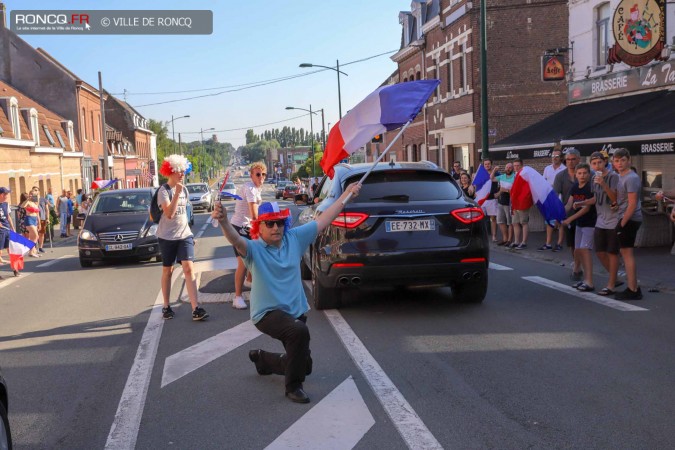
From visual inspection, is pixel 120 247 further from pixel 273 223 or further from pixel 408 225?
pixel 273 223

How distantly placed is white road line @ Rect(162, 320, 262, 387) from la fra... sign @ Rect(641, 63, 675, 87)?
39.6ft

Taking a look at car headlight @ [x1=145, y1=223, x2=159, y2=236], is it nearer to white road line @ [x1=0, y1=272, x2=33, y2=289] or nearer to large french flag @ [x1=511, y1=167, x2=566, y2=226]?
white road line @ [x1=0, y1=272, x2=33, y2=289]

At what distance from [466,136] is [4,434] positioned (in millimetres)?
30485

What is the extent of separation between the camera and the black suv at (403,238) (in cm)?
798

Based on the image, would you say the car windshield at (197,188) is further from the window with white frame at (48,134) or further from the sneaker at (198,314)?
the sneaker at (198,314)

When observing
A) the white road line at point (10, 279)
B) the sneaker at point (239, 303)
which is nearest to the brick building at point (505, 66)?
the white road line at point (10, 279)

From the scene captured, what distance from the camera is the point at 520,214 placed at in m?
15.2

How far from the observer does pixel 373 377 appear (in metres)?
5.84

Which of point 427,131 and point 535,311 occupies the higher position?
point 427,131

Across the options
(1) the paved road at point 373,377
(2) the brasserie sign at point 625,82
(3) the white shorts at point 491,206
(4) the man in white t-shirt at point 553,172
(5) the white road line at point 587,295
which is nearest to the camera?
(1) the paved road at point 373,377

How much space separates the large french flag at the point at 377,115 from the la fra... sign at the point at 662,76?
11222 mm

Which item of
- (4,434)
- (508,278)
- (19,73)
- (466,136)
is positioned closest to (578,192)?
(508,278)

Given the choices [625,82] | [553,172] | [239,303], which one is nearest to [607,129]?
[553,172]

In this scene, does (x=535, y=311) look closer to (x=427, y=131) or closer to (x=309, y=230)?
(x=309, y=230)
